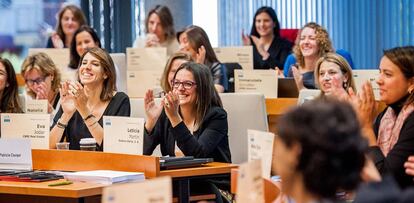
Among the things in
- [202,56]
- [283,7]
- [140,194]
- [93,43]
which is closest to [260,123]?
[202,56]

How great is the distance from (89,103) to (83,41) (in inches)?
84.0

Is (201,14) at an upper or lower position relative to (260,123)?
upper

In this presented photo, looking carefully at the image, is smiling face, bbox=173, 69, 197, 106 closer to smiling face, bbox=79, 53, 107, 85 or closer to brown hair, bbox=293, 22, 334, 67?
smiling face, bbox=79, 53, 107, 85

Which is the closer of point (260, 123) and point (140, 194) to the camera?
point (140, 194)

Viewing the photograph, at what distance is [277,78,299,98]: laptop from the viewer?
280 inches

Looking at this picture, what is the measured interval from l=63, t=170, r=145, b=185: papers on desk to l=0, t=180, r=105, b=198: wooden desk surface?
0.12ft

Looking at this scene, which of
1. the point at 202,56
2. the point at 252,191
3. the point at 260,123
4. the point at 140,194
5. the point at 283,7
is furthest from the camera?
the point at 283,7

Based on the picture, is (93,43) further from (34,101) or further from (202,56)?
(34,101)

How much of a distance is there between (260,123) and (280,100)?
1.08 metres

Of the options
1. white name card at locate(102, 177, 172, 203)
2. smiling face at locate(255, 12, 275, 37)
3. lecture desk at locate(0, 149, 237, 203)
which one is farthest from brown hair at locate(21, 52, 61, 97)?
white name card at locate(102, 177, 172, 203)

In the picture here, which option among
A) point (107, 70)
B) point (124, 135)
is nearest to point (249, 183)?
point (124, 135)

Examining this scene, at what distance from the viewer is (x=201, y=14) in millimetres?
10570

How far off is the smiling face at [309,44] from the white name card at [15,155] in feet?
10.6

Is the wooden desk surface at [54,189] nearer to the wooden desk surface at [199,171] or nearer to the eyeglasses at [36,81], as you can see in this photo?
the wooden desk surface at [199,171]
